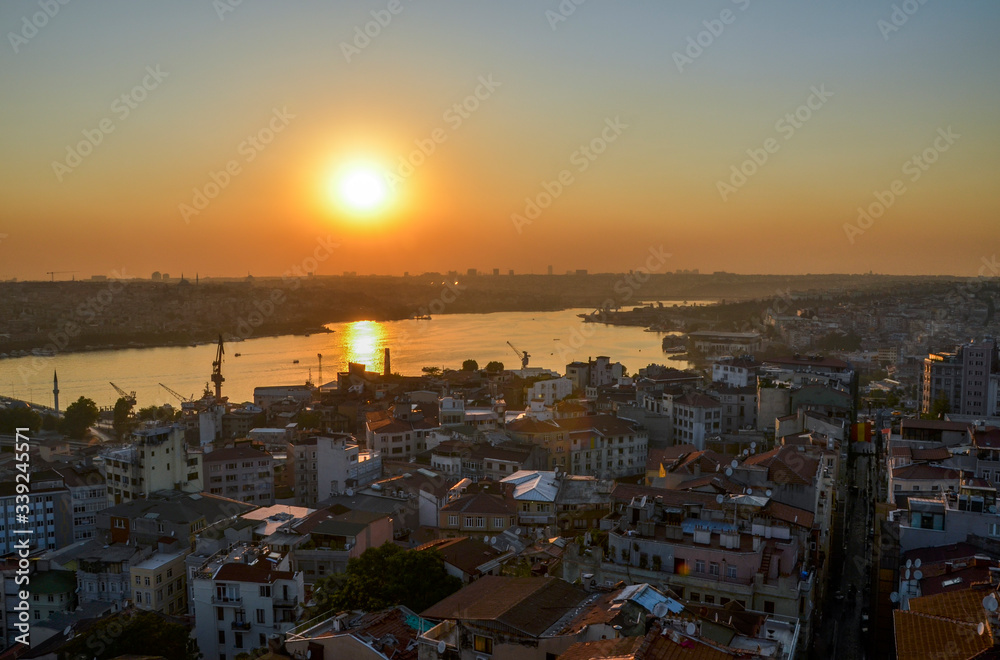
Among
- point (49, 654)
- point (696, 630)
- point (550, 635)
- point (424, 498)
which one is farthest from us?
point (424, 498)

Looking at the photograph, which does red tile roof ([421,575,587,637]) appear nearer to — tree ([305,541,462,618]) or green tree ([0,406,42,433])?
tree ([305,541,462,618])

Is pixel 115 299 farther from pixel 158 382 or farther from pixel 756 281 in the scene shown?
pixel 756 281

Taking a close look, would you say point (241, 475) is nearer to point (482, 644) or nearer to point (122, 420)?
point (482, 644)

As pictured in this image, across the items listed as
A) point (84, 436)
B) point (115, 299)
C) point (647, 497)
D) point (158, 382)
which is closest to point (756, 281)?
point (115, 299)

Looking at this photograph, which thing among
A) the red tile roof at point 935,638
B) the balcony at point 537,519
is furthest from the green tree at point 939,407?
the red tile roof at point 935,638

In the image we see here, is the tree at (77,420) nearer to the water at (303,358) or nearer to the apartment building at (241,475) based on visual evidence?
the water at (303,358)

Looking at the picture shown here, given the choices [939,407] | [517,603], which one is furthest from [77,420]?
[939,407]

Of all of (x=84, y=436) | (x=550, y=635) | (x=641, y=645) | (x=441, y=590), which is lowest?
(x=84, y=436)
